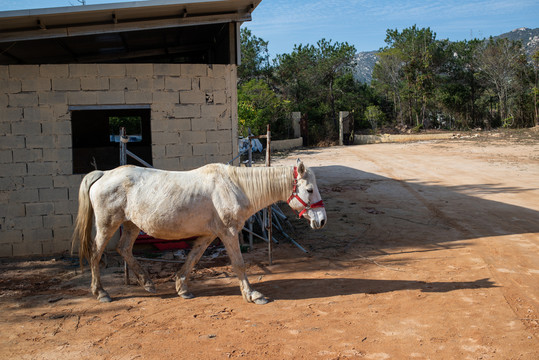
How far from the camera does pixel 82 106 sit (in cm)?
747

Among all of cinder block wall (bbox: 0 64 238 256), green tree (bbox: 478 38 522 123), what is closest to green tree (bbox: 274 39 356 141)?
green tree (bbox: 478 38 522 123)

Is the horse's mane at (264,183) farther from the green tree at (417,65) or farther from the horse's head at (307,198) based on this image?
the green tree at (417,65)

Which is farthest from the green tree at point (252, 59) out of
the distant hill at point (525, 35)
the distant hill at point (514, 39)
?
the distant hill at point (525, 35)

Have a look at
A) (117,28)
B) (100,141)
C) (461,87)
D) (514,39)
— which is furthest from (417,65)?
(514,39)

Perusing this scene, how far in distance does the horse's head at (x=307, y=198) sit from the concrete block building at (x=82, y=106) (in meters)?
2.84

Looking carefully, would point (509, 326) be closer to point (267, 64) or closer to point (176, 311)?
point (176, 311)

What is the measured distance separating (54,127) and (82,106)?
0.59m

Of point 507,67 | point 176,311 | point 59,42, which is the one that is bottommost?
point 176,311

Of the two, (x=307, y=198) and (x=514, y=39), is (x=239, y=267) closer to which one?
(x=307, y=198)

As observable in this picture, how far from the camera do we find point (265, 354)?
400 cm

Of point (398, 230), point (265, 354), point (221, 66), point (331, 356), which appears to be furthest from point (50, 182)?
point (398, 230)

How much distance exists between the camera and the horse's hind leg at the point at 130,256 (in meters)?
5.70

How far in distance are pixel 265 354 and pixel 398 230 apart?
5.45 meters

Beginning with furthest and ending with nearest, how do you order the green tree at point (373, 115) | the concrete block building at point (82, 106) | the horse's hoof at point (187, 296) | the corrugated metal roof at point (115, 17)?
the green tree at point (373, 115) → the concrete block building at point (82, 106) → the corrugated metal roof at point (115, 17) → the horse's hoof at point (187, 296)
